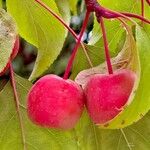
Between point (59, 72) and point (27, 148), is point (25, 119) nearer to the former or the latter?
point (27, 148)

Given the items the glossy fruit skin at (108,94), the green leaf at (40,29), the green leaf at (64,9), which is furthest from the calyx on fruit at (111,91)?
the green leaf at (64,9)

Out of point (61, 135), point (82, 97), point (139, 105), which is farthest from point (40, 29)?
point (139, 105)

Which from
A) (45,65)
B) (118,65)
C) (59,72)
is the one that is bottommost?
(59,72)


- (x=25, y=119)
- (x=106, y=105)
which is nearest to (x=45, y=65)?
(x=25, y=119)

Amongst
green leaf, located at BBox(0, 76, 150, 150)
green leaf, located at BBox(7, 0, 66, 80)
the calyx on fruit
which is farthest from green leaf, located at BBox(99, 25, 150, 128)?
green leaf, located at BBox(7, 0, 66, 80)

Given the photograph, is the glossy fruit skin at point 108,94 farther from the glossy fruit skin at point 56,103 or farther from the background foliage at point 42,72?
the background foliage at point 42,72

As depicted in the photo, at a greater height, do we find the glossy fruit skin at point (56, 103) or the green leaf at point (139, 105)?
the green leaf at point (139, 105)

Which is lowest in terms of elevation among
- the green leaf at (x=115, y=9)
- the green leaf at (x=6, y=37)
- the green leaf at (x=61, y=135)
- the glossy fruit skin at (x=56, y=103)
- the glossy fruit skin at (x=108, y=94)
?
the green leaf at (x=61, y=135)
